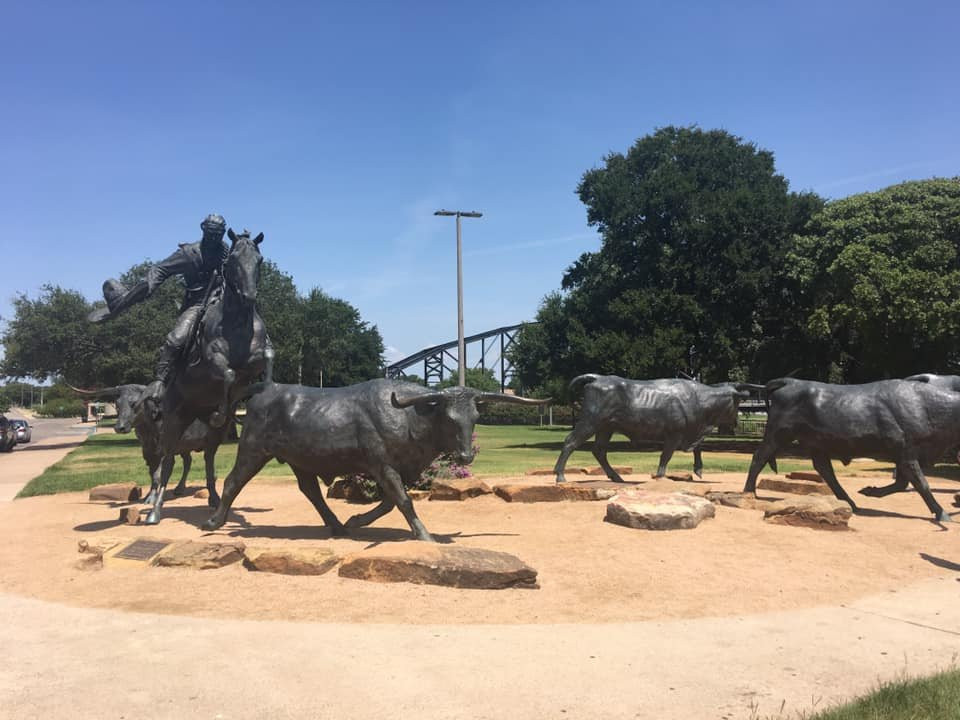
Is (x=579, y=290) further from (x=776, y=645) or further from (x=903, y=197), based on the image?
(x=776, y=645)

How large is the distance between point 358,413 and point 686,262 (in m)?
24.6

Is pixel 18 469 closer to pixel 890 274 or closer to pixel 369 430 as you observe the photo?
pixel 369 430

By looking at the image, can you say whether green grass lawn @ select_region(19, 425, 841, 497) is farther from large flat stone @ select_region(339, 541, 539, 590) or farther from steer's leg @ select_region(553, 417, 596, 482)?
large flat stone @ select_region(339, 541, 539, 590)

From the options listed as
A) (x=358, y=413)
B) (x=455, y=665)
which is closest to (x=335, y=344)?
(x=358, y=413)

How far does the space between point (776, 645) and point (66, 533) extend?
952 centimetres

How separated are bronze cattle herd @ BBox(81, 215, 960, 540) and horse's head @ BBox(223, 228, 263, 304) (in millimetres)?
17

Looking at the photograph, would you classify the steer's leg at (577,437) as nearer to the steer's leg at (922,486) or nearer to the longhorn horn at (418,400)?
the steer's leg at (922,486)

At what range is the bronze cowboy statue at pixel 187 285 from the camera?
1063 cm

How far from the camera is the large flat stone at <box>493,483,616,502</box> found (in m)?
11.9

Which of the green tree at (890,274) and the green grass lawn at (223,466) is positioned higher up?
the green tree at (890,274)

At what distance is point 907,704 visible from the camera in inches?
166

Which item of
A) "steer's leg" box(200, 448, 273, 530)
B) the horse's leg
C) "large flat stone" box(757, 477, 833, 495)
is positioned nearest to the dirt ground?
"steer's leg" box(200, 448, 273, 530)

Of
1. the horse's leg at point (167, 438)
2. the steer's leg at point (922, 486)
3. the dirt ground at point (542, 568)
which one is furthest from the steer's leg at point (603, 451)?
the horse's leg at point (167, 438)

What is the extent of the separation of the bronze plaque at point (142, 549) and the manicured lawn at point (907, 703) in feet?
22.7
